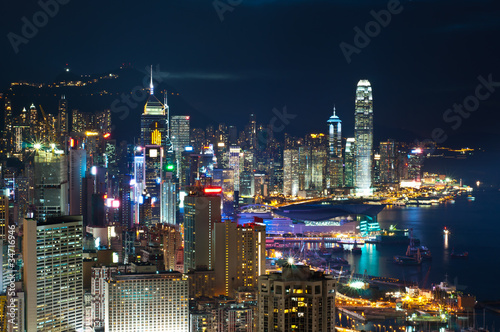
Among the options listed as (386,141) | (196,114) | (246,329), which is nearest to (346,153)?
(386,141)

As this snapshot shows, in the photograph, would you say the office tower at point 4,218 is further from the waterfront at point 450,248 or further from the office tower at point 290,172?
the office tower at point 290,172

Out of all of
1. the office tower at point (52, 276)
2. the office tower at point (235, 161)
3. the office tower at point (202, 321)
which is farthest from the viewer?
the office tower at point (235, 161)

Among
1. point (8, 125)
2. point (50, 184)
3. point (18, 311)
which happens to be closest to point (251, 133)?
point (8, 125)

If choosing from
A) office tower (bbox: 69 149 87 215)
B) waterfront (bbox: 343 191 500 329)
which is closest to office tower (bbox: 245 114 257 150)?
waterfront (bbox: 343 191 500 329)

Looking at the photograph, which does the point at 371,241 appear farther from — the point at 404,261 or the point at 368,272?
the point at 368,272

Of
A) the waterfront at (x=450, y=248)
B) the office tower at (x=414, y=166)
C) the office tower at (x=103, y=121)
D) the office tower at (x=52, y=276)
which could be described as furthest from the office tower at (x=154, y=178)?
the office tower at (x=414, y=166)

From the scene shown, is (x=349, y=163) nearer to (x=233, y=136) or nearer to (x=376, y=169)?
(x=376, y=169)
